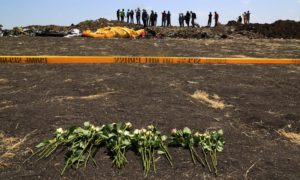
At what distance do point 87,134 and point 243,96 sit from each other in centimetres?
372

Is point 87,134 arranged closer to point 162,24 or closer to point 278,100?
point 278,100

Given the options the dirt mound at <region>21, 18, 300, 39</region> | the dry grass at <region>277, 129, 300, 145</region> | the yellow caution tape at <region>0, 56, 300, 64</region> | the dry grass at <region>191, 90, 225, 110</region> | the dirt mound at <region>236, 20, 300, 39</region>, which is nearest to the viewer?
the dry grass at <region>277, 129, 300, 145</region>

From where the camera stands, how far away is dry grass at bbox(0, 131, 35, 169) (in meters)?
4.05

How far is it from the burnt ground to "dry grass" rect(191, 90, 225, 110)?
12cm

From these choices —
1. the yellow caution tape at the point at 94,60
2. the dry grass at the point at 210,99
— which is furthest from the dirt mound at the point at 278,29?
the dry grass at the point at 210,99

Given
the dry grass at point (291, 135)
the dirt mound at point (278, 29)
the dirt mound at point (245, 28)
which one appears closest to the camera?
→ the dry grass at point (291, 135)

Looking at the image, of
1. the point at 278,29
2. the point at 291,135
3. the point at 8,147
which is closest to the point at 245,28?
the point at 278,29

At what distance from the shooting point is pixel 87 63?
31.0ft

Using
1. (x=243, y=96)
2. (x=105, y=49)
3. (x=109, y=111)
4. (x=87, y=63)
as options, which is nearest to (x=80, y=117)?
(x=109, y=111)

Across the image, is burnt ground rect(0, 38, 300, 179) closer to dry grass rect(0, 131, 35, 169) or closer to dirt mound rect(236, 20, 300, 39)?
dry grass rect(0, 131, 35, 169)

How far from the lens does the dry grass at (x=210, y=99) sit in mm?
6238

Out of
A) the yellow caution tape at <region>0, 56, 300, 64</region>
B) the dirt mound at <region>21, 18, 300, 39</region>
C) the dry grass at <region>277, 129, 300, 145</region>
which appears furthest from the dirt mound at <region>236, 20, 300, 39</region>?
the dry grass at <region>277, 129, 300, 145</region>

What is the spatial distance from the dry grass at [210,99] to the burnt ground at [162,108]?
122 millimetres

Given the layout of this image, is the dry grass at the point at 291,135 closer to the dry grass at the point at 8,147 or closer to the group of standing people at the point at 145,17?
the dry grass at the point at 8,147
